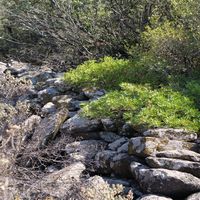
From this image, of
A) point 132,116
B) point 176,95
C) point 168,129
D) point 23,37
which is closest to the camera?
point 168,129

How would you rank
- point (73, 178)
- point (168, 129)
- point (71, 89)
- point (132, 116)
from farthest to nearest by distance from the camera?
point (71, 89) → point (132, 116) → point (168, 129) → point (73, 178)

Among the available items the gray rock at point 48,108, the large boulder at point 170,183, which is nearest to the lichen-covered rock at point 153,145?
the large boulder at point 170,183

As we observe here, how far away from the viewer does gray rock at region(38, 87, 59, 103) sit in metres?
9.89

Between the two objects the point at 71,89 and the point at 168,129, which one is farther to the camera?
the point at 71,89

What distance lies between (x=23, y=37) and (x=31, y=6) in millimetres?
2943

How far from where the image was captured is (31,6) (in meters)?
13.5

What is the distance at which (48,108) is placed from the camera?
920cm

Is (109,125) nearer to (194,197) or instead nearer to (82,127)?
(82,127)

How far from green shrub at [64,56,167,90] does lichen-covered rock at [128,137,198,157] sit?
2693 mm

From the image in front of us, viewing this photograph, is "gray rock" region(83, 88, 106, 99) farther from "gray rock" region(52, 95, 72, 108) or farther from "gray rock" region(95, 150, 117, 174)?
"gray rock" region(95, 150, 117, 174)

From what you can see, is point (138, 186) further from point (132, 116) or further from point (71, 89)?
point (71, 89)

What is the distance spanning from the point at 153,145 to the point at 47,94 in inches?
164

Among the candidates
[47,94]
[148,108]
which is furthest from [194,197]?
[47,94]

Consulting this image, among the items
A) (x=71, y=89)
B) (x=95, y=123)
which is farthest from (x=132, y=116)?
(x=71, y=89)
